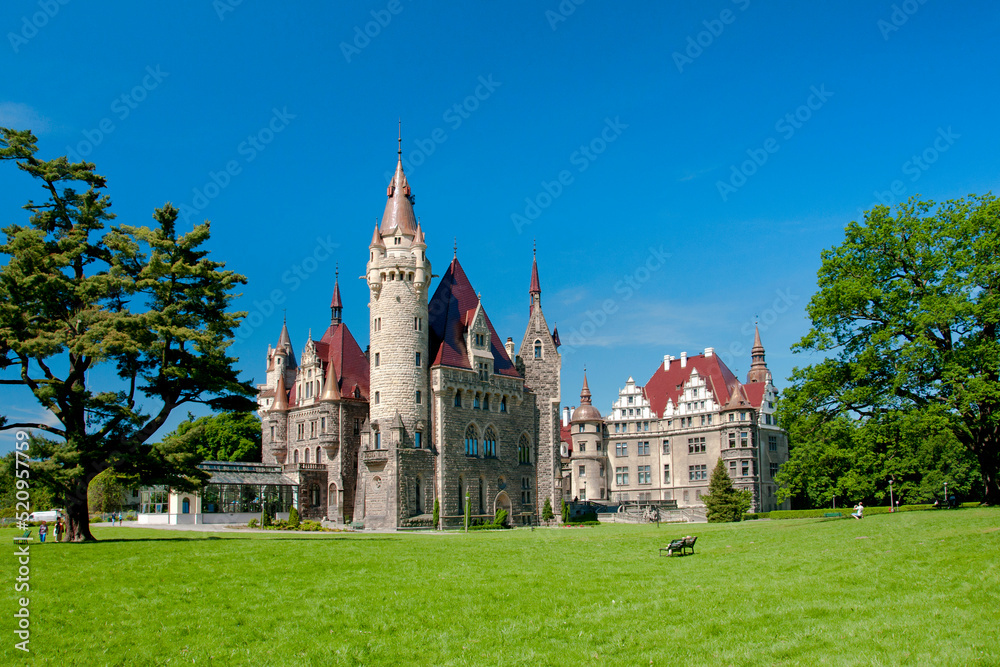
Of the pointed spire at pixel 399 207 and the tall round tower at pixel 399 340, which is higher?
the pointed spire at pixel 399 207

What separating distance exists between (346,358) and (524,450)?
15.7 metres

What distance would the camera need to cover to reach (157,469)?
29.5 metres

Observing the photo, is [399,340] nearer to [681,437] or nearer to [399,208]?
[399,208]

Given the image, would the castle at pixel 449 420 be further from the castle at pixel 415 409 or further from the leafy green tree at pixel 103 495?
the leafy green tree at pixel 103 495

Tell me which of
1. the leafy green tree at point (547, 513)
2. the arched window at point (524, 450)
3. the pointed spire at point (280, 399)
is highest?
the pointed spire at point (280, 399)

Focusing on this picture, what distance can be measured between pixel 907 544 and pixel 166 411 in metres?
25.5

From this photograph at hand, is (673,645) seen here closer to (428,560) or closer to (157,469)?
(428,560)

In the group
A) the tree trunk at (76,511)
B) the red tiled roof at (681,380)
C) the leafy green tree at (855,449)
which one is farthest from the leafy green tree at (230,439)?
the leafy green tree at (855,449)

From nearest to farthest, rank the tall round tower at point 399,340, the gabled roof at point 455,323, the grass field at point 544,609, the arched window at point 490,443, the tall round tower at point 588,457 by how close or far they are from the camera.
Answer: the grass field at point 544,609
the tall round tower at point 399,340
the gabled roof at point 455,323
the arched window at point 490,443
the tall round tower at point 588,457

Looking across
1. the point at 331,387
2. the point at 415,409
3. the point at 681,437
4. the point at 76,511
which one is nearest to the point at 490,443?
the point at 415,409

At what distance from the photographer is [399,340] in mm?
55656

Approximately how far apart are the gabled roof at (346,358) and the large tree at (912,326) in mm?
38188

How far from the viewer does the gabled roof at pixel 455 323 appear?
194 feet

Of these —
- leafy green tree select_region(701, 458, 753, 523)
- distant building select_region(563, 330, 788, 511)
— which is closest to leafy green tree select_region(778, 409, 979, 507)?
leafy green tree select_region(701, 458, 753, 523)
